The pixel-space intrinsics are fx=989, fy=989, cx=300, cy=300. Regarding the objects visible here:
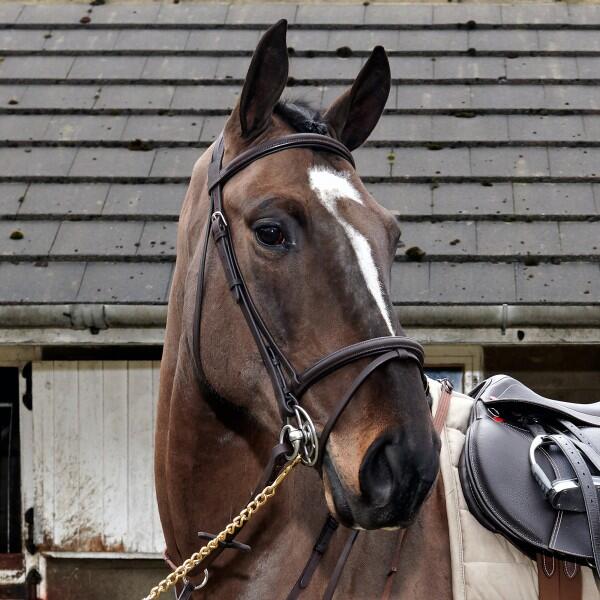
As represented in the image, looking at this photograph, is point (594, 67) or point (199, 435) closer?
point (199, 435)

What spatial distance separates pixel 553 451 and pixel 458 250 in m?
2.37

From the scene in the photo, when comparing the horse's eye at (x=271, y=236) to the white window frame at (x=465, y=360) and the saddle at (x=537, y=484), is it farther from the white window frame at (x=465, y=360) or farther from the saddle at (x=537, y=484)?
the white window frame at (x=465, y=360)

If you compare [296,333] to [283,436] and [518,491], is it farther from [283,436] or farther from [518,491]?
[518,491]

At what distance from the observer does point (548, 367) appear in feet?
15.9

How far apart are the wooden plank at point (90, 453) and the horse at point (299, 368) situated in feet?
8.04

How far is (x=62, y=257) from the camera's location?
15.4 ft

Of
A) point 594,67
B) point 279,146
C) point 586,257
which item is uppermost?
point 594,67

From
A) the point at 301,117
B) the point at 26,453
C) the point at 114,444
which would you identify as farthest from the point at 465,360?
the point at 301,117

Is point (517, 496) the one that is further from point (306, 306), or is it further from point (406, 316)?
point (406, 316)

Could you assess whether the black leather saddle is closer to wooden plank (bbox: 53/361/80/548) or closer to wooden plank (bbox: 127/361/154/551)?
wooden plank (bbox: 127/361/154/551)

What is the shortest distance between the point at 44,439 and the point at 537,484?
3223 millimetres

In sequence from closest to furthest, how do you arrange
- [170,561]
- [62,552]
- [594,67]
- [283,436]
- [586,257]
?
[283,436]
[170,561]
[586,257]
[62,552]
[594,67]

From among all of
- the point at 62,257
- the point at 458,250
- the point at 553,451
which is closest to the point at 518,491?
the point at 553,451

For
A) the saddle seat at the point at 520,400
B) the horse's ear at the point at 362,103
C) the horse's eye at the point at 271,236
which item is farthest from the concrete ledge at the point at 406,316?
the horse's eye at the point at 271,236
